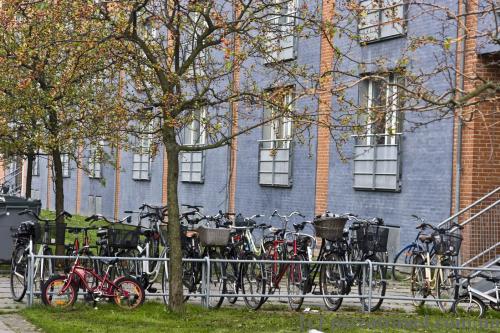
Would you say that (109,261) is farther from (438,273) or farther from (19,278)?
(438,273)

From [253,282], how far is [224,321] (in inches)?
58.6

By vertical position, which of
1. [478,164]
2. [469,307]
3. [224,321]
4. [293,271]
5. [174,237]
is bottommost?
[224,321]

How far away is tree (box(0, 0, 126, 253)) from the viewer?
14750 millimetres

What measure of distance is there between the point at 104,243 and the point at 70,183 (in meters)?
26.0

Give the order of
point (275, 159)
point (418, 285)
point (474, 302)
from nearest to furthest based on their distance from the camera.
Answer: point (474, 302)
point (418, 285)
point (275, 159)

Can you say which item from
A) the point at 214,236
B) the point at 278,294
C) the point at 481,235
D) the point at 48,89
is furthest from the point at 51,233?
the point at 481,235

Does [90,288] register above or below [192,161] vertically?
below

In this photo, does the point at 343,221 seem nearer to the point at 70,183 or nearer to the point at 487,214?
the point at 487,214

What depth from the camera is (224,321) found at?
11.0 meters

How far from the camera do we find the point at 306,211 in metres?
21.3

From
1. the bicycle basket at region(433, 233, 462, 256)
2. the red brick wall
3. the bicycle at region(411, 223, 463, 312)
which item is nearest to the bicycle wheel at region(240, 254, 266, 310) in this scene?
the bicycle at region(411, 223, 463, 312)

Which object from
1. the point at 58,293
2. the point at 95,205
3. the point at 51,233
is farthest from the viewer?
the point at 95,205

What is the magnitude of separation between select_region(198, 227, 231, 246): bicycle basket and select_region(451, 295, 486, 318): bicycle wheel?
3058 millimetres

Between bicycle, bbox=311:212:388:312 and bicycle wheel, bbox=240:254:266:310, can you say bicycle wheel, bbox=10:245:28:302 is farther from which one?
bicycle, bbox=311:212:388:312
